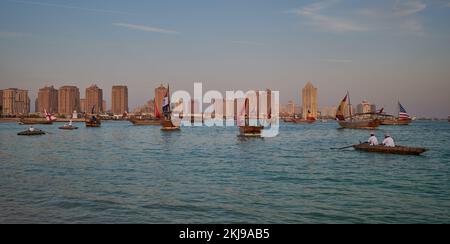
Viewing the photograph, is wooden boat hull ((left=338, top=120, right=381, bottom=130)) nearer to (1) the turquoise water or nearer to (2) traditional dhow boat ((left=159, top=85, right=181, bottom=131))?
(2) traditional dhow boat ((left=159, top=85, right=181, bottom=131))

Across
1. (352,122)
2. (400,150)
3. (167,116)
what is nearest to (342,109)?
(352,122)

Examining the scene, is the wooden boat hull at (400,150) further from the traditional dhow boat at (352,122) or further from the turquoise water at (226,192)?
the traditional dhow boat at (352,122)

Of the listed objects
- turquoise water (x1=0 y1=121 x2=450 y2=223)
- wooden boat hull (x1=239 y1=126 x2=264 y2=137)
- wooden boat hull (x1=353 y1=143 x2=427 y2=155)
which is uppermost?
wooden boat hull (x1=239 y1=126 x2=264 y2=137)

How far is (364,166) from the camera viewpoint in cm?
2948

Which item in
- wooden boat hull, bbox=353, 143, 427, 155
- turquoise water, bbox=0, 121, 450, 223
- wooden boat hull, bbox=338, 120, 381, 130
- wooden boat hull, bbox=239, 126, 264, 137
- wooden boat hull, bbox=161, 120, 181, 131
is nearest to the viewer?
turquoise water, bbox=0, 121, 450, 223

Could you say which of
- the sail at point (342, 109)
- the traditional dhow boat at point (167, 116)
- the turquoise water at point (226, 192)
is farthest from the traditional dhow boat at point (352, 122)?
the turquoise water at point (226, 192)

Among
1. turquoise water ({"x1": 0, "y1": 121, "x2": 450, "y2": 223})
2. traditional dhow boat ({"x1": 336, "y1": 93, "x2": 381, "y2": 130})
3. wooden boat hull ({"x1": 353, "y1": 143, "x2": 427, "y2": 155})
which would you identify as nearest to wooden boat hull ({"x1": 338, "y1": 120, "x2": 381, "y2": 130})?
traditional dhow boat ({"x1": 336, "y1": 93, "x2": 381, "y2": 130})

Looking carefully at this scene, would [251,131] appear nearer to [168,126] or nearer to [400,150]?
[168,126]

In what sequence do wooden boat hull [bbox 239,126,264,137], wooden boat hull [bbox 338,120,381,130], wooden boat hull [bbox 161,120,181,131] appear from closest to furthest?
wooden boat hull [bbox 239,126,264,137], wooden boat hull [bbox 161,120,181,131], wooden boat hull [bbox 338,120,381,130]

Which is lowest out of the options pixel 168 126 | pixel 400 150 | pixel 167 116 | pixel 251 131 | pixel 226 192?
pixel 226 192
